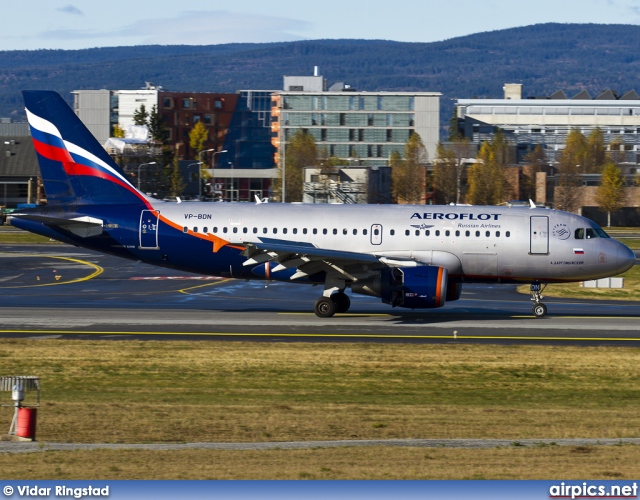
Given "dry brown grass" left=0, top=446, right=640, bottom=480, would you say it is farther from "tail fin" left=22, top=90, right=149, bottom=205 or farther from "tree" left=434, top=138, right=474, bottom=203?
"tree" left=434, top=138, right=474, bottom=203

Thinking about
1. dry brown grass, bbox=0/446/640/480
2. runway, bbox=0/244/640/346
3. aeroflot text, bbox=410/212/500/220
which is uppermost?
aeroflot text, bbox=410/212/500/220

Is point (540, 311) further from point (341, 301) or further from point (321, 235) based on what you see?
point (321, 235)

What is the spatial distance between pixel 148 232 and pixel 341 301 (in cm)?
775

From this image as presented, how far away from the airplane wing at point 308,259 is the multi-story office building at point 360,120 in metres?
134

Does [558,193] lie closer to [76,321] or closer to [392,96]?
[392,96]

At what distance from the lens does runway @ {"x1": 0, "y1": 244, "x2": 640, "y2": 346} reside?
3198 centimetres

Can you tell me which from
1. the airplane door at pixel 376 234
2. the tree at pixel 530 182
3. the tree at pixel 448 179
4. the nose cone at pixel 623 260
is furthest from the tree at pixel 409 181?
the airplane door at pixel 376 234

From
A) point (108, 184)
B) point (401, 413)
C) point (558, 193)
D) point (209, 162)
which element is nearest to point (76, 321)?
point (108, 184)

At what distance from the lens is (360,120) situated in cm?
17012

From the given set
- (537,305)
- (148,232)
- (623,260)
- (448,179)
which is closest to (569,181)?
(448,179)

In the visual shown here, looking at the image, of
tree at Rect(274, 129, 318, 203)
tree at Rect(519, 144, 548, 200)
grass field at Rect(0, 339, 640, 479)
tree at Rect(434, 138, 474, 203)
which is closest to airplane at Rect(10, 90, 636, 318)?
grass field at Rect(0, 339, 640, 479)

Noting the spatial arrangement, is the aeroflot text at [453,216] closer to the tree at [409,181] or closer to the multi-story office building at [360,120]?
the tree at [409,181]

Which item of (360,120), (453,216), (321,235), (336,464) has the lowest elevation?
(336,464)

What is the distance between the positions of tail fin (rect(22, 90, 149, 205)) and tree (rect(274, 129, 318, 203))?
73.8 m
